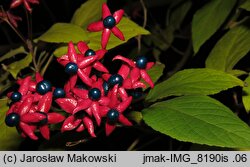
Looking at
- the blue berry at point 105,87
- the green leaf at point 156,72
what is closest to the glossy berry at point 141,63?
the blue berry at point 105,87

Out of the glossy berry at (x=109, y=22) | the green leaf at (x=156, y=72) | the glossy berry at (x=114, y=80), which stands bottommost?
the green leaf at (x=156, y=72)

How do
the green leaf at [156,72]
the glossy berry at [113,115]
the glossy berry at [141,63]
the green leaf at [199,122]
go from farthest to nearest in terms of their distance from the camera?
the green leaf at [156,72]
the glossy berry at [141,63]
the glossy berry at [113,115]
the green leaf at [199,122]

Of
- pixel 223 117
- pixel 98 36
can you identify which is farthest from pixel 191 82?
pixel 98 36

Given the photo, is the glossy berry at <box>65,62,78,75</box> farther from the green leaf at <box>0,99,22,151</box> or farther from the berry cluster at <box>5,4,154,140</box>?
the green leaf at <box>0,99,22,151</box>

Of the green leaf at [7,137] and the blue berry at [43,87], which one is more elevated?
the blue berry at [43,87]

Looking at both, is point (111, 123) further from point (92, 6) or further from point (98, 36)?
point (92, 6)

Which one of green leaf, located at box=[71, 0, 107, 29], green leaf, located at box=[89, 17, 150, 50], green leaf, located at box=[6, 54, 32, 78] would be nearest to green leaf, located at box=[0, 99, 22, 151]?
green leaf, located at box=[6, 54, 32, 78]

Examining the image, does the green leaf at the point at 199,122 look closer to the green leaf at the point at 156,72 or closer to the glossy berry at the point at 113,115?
the glossy berry at the point at 113,115
